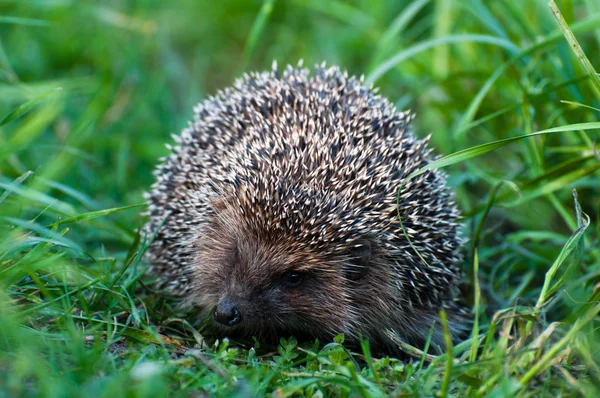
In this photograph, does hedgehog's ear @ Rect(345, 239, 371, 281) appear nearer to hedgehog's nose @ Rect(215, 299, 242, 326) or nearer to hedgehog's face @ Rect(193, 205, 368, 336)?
hedgehog's face @ Rect(193, 205, 368, 336)

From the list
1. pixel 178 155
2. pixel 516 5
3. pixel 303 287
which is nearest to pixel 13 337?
pixel 303 287

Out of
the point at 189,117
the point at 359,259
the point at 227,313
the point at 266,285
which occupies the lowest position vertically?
the point at 227,313

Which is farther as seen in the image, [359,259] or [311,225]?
[359,259]

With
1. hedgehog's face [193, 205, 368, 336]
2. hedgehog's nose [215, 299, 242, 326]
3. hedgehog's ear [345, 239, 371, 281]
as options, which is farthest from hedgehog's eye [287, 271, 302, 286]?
hedgehog's nose [215, 299, 242, 326]

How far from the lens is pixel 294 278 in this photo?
388 cm

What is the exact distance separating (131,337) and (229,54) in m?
4.86

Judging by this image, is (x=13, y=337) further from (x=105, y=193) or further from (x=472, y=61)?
(x=472, y=61)

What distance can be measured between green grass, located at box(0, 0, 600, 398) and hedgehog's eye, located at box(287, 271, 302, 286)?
0.33 metres

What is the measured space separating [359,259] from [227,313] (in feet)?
2.67

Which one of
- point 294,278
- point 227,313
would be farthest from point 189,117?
point 227,313

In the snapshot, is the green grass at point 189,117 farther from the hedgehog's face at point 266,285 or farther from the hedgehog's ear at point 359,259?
the hedgehog's ear at point 359,259

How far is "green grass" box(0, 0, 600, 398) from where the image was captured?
306cm

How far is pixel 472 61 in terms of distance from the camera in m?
5.96

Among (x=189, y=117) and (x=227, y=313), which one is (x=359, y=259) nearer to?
(x=227, y=313)
